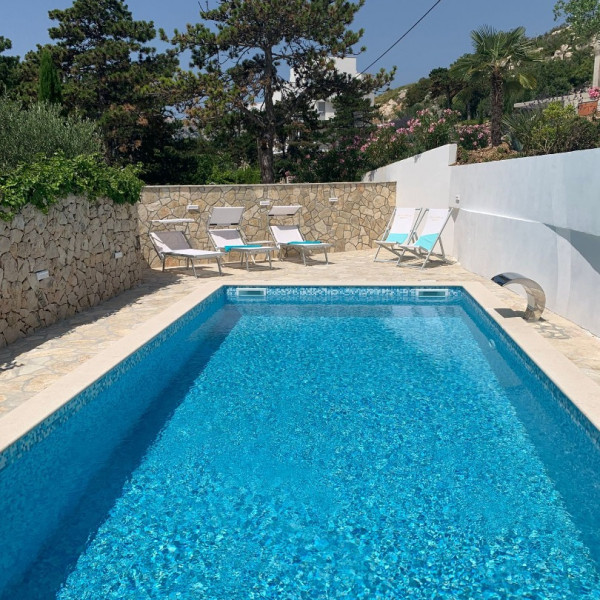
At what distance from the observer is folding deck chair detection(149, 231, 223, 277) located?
9859mm

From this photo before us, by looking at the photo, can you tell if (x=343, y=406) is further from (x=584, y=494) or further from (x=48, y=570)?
(x=48, y=570)

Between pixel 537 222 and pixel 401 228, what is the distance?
4.52m

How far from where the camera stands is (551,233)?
22.8ft

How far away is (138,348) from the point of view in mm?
5402

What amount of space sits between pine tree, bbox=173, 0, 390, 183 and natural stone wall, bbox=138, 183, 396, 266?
5916mm

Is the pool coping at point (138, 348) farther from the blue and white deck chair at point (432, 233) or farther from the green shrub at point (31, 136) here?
the green shrub at point (31, 136)

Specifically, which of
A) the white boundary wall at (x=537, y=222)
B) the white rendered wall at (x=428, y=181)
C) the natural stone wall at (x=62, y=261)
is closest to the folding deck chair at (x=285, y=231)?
the white rendered wall at (x=428, y=181)

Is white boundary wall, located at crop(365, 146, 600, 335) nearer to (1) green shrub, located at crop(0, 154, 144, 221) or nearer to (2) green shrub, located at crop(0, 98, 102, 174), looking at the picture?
(1) green shrub, located at crop(0, 154, 144, 221)

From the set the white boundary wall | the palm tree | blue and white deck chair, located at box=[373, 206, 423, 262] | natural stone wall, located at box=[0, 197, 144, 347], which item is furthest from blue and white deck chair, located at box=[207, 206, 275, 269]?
the palm tree

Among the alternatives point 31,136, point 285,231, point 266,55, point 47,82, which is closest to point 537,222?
point 285,231

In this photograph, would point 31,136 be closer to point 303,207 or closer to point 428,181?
point 303,207

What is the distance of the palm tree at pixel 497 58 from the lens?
48.8ft

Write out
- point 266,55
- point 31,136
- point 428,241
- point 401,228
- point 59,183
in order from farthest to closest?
1. point 266,55
2. point 401,228
3. point 428,241
4. point 31,136
5. point 59,183

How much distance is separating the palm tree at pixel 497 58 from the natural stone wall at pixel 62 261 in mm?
10429
